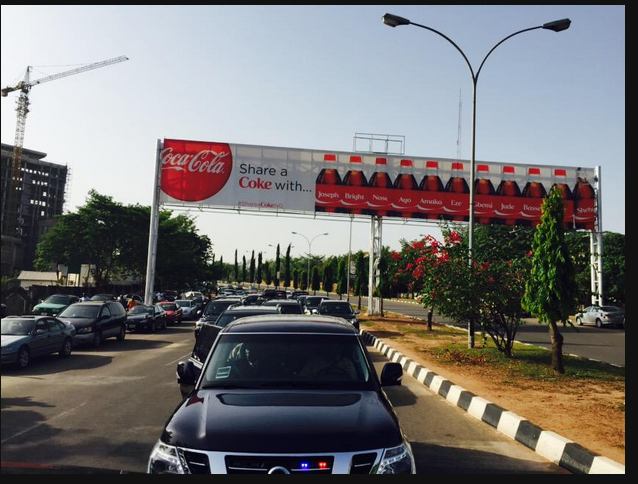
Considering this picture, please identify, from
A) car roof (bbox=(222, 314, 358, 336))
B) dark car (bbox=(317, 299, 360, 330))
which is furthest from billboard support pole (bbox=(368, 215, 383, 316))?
car roof (bbox=(222, 314, 358, 336))

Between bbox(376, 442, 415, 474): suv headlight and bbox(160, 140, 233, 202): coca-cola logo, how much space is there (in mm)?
28107

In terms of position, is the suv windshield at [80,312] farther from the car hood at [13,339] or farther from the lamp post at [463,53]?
the lamp post at [463,53]

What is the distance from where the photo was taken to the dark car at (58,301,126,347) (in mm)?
17245

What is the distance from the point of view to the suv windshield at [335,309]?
2102cm

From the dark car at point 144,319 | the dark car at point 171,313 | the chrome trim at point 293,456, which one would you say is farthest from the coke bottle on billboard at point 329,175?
the chrome trim at point 293,456

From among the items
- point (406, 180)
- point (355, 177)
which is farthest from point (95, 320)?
point (406, 180)

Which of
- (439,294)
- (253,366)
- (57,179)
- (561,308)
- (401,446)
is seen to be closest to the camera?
(401,446)

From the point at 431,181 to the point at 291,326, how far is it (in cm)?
2791

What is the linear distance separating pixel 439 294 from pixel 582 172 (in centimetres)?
2282

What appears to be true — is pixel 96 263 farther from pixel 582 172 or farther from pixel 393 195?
pixel 582 172

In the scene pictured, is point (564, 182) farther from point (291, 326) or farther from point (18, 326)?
point (291, 326)

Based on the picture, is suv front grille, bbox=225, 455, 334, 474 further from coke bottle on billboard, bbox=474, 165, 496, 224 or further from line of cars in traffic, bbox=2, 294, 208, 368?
coke bottle on billboard, bbox=474, 165, 496, 224

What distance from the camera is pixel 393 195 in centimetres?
3147

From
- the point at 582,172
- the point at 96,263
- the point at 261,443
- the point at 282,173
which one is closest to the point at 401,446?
the point at 261,443
